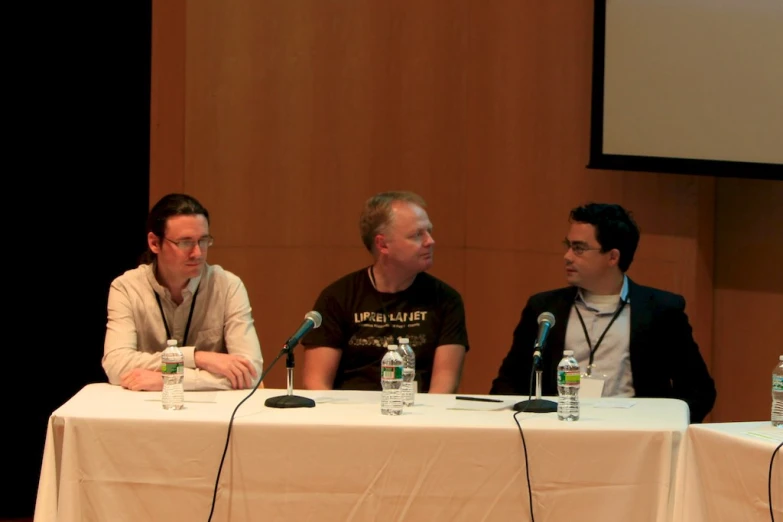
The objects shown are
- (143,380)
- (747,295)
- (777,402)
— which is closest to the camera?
(777,402)

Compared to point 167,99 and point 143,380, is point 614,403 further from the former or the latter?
point 167,99

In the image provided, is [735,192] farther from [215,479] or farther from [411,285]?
[215,479]

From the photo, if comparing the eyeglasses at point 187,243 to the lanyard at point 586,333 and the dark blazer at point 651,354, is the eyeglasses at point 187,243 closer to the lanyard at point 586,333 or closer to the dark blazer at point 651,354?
the dark blazer at point 651,354

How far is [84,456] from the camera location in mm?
2607

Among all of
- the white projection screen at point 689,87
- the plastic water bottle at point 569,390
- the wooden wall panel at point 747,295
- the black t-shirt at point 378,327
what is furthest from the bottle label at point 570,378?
the wooden wall panel at point 747,295

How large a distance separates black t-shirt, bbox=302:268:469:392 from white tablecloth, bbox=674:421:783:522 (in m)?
1.27

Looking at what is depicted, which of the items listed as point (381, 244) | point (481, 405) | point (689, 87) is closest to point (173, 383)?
point (481, 405)

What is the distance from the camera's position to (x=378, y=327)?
142 inches

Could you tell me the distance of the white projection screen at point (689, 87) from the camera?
450cm

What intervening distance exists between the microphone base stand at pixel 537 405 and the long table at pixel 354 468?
7cm

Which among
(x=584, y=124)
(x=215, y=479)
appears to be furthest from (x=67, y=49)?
(x=215, y=479)

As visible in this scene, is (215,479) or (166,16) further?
(166,16)

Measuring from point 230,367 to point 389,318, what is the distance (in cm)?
72

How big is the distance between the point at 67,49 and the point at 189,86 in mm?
621
